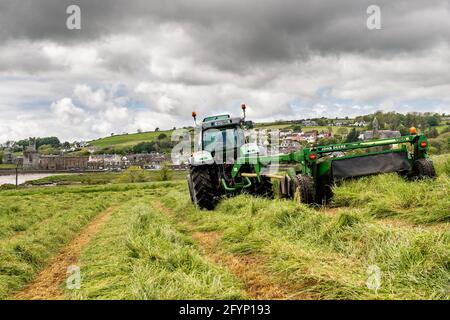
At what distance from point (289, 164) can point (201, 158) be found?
238 cm

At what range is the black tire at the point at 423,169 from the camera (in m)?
Answer: 8.70

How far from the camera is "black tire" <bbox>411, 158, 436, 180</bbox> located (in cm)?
870

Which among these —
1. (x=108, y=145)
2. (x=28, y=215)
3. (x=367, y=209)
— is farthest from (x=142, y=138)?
(x=367, y=209)

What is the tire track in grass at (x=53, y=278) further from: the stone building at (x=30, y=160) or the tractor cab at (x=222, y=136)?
the stone building at (x=30, y=160)

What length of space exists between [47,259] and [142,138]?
475 feet

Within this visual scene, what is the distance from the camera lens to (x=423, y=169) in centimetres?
877

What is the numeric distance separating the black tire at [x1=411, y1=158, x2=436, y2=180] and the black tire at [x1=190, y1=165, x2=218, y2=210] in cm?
490

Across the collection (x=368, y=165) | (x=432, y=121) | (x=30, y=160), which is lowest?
(x=368, y=165)

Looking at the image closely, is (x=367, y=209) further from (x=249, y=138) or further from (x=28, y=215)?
(x=28, y=215)

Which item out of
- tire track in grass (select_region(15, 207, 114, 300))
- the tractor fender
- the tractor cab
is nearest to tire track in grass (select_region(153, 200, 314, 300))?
tire track in grass (select_region(15, 207, 114, 300))

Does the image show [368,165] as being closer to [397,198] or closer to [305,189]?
[305,189]

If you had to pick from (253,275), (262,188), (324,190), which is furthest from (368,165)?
(253,275)

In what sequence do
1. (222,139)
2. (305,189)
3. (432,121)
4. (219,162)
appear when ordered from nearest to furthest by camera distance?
(305,189) < (219,162) < (222,139) < (432,121)

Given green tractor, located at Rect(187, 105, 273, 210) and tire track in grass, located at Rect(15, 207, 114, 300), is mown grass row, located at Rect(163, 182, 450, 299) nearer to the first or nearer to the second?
tire track in grass, located at Rect(15, 207, 114, 300)
